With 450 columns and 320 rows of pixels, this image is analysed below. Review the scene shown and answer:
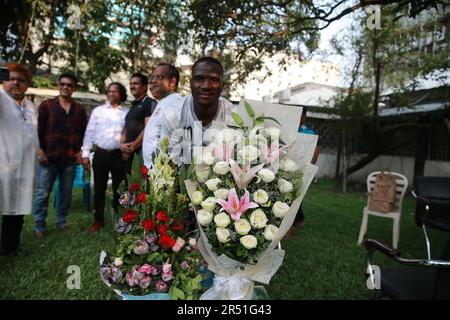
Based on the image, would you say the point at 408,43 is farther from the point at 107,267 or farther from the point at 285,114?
the point at 107,267

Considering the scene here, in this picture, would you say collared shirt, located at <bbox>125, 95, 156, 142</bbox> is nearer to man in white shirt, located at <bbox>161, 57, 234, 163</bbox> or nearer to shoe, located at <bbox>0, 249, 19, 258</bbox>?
shoe, located at <bbox>0, 249, 19, 258</bbox>

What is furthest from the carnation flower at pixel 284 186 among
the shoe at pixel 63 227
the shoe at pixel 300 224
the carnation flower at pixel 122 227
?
the shoe at pixel 300 224

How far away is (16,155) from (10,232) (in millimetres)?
803

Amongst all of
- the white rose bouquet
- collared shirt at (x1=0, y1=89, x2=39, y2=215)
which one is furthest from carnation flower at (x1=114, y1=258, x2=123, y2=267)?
collared shirt at (x1=0, y1=89, x2=39, y2=215)

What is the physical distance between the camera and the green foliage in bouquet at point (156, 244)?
1377 mm

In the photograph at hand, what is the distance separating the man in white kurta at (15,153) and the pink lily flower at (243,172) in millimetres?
2802

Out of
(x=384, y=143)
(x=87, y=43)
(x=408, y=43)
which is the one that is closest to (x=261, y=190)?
(x=87, y=43)

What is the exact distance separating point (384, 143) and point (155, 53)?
317 inches

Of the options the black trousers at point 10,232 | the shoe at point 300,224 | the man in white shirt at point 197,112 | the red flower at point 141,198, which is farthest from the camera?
the shoe at point 300,224

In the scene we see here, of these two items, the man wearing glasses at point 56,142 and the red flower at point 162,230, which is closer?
the red flower at point 162,230

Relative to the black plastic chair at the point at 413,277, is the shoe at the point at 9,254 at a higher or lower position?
lower

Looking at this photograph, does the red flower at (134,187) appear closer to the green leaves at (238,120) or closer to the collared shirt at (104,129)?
the green leaves at (238,120)

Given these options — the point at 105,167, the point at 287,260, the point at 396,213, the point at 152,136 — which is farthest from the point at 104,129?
the point at 396,213

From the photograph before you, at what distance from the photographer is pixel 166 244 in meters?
1.37
